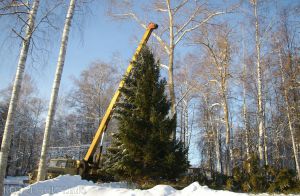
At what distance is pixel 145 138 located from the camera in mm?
12117

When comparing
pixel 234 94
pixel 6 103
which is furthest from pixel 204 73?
pixel 6 103

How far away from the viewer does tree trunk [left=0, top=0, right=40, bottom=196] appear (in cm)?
870

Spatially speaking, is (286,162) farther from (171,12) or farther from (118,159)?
(118,159)

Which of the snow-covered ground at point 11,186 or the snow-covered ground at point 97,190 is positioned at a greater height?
the snow-covered ground at point 97,190

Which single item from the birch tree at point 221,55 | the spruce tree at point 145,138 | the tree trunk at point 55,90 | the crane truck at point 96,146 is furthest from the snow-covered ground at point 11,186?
the birch tree at point 221,55

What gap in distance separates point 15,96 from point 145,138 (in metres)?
5.08

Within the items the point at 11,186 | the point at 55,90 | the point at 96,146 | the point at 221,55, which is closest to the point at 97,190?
the point at 55,90

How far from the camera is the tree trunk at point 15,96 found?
28.6 ft

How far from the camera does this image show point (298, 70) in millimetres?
16969

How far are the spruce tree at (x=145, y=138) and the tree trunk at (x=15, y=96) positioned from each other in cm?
431

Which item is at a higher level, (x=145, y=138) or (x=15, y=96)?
(x=15, y=96)

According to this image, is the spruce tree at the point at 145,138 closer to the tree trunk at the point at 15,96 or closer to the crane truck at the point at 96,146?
the crane truck at the point at 96,146

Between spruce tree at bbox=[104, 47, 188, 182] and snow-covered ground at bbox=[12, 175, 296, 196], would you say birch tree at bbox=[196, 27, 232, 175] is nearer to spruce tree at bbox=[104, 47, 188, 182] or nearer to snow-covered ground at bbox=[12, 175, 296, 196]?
spruce tree at bbox=[104, 47, 188, 182]

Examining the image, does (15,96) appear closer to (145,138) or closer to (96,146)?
(145,138)
